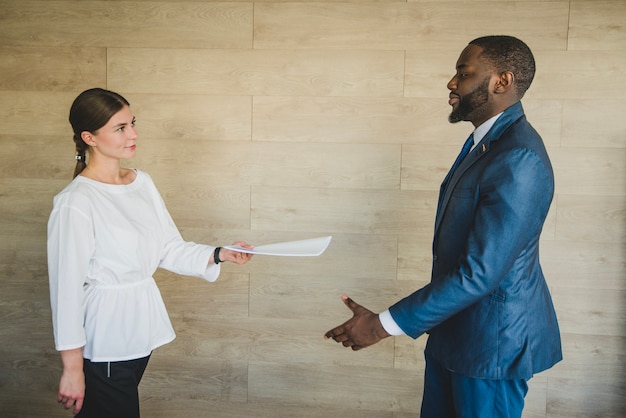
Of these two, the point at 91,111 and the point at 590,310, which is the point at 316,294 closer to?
the point at 590,310

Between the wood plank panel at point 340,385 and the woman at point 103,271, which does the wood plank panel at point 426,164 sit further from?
the woman at point 103,271

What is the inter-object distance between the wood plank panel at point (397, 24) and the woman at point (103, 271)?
98 centimetres

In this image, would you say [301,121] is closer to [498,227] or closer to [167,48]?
[167,48]

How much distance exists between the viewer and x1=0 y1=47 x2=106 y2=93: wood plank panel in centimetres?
269

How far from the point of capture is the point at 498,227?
1.46 meters

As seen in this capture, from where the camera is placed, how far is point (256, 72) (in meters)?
2.61

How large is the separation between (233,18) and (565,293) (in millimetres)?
1893

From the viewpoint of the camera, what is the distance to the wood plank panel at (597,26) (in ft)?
7.90

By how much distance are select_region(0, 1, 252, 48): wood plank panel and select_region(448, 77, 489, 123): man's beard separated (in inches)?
47.3

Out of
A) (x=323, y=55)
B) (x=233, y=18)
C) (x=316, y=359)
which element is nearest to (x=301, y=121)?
(x=323, y=55)

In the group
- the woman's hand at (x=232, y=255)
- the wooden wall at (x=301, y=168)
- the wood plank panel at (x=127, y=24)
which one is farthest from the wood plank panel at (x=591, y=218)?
the wood plank panel at (x=127, y=24)

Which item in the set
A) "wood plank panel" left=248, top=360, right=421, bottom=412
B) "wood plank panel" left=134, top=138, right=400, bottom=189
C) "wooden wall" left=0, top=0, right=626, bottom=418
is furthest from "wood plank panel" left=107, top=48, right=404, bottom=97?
"wood plank panel" left=248, top=360, right=421, bottom=412

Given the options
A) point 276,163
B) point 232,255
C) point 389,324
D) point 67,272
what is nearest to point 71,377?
point 67,272

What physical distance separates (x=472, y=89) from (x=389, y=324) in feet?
2.36
